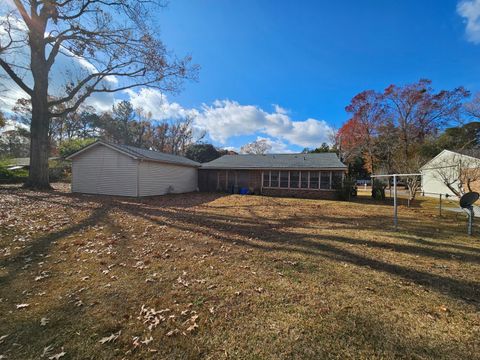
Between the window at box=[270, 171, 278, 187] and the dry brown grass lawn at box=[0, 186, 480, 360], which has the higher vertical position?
the window at box=[270, 171, 278, 187]

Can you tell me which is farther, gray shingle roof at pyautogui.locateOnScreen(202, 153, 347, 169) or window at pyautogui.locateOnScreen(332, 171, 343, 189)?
gray shingle roof at pyautogui.locateOnScreen(202, 153, 347, 169)

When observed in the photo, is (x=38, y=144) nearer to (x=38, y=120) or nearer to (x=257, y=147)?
(x=38, y=120)

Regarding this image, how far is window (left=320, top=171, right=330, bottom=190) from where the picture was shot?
16.8 m

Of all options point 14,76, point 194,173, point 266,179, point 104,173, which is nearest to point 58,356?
point 104,173

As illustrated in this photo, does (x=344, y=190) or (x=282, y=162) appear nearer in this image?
(x=344, y=190)

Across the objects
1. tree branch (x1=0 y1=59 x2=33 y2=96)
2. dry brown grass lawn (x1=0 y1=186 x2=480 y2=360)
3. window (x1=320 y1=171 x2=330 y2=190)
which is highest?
tree branch (x1=0 y1=59 x2=33 y2=96)

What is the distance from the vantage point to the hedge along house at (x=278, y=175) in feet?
55.2

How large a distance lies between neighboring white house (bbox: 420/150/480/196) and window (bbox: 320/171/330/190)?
18.3ft

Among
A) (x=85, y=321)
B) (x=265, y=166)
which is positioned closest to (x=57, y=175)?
(x=265, y=166)

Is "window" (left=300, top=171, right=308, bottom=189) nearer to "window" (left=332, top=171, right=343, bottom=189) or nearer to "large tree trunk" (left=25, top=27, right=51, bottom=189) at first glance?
"window" (left=332, top=171, right=343, bottom=189)

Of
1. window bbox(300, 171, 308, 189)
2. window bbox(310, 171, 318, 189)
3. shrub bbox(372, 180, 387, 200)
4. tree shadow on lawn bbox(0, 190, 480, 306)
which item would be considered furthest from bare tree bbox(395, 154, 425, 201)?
tree shadow on lawn bbox(0, 190, 480, 306)

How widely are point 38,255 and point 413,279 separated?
7.16 m

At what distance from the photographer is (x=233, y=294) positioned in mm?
3238

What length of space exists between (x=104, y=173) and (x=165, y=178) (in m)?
3.93
